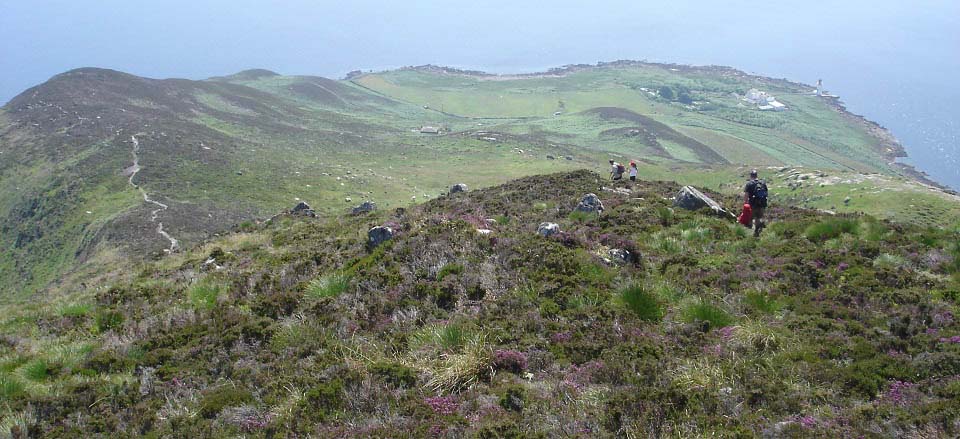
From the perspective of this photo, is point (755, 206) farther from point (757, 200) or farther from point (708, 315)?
point (708, 315)

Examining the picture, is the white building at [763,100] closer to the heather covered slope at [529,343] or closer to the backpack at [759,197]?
the backpack at [759,197]

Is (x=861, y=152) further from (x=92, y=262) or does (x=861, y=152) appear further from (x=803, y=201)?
(x=92, y=262)

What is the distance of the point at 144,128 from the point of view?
57.9 metres

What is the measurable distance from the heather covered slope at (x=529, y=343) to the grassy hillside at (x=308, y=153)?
55.7 ft

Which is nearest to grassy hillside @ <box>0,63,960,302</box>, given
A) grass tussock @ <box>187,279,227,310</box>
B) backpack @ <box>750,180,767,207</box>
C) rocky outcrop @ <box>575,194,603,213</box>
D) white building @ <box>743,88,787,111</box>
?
white building @ <box>743,88,787,111</box>

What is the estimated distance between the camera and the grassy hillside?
1367 inches

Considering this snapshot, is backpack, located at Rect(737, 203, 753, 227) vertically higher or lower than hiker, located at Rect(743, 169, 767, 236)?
lower

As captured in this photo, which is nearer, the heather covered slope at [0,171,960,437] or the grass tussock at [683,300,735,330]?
the heather covered slope at [0,171,960,437]

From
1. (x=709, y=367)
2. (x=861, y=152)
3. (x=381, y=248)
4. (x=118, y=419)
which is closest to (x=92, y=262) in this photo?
(x=381, y=248)

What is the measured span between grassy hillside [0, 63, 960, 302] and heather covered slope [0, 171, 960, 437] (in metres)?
17.0

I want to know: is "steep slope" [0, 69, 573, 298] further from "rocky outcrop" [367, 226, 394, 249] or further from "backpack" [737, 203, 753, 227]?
"backpack" [737, 203, 753, 227]

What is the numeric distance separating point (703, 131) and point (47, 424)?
367 feet

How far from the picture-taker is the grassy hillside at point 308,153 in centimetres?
3472

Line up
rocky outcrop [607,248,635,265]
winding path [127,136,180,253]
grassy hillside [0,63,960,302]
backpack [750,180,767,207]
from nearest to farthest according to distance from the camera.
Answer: rocky outcrop [607,248,635,265], backpack [750,180,767,207], winding path [127,136,180,253], grassy hillside [0,63,960,302]
